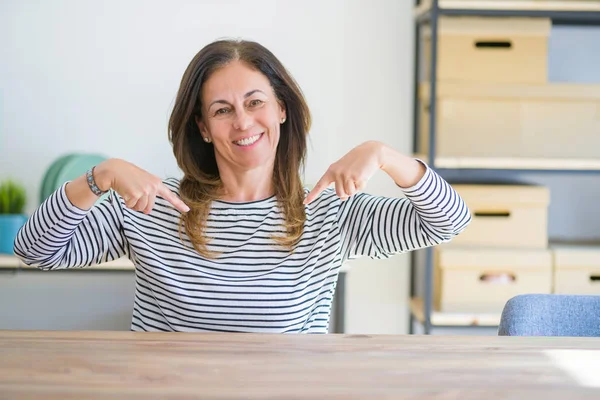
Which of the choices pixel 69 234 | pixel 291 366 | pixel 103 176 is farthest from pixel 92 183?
pixel 291 366

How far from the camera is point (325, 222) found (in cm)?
163

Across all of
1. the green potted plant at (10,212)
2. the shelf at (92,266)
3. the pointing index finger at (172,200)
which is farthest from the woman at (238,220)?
the green potted plant at (10,212)

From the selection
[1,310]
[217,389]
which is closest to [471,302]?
[1,310]

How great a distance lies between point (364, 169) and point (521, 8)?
145 cm

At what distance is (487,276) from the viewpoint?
272cm

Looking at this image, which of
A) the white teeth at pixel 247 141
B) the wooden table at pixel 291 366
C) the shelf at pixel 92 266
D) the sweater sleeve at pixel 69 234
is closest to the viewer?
→ the wooden table at pixel 291 366

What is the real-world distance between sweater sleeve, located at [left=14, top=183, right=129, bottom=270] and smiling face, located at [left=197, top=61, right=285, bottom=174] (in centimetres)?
25

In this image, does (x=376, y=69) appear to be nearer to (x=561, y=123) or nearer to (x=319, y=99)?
(x=319, y=99)

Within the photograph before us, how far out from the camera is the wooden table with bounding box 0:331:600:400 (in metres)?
1.00

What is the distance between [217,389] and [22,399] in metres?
0.23

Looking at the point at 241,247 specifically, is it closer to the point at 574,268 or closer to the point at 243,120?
the point at 243,120

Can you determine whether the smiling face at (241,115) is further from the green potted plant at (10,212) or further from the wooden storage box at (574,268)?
the wooden storage box at (574,268)

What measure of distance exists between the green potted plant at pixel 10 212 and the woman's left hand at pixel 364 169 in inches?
56.5

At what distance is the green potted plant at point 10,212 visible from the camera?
8.47 feet
